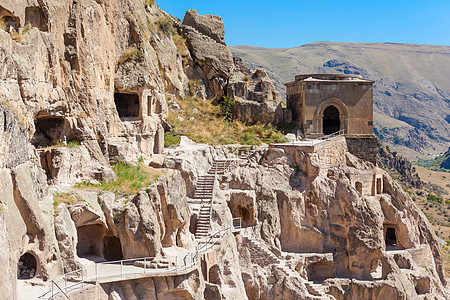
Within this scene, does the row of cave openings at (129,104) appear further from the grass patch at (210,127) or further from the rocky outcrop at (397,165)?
the rocky outcrop at (397,165)

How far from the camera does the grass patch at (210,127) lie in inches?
1258

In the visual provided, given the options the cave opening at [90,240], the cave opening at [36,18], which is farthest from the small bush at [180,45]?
the cave opening at [90,240]

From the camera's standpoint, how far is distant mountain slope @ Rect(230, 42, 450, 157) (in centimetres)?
15000

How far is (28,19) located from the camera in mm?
19578

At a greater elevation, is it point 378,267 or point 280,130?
point 280,130

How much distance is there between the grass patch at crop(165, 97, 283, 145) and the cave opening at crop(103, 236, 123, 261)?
10527 millimetres

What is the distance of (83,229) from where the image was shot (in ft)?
65.6

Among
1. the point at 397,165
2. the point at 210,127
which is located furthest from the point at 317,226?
the point at 397,165

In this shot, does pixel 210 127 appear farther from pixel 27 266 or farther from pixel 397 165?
pixel 397 165

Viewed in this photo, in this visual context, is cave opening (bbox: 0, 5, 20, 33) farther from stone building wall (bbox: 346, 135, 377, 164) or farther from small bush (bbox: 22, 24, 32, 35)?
stone building wall (bbox: 346, 135, 377, 164)

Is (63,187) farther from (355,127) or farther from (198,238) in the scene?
(355,127)

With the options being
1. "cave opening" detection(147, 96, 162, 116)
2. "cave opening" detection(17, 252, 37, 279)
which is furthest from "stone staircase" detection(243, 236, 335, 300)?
"cave opening" detection(17, 252, 37, 279)

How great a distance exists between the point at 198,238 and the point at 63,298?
8493 mm

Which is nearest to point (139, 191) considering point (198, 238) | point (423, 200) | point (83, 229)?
point (83, 229)
